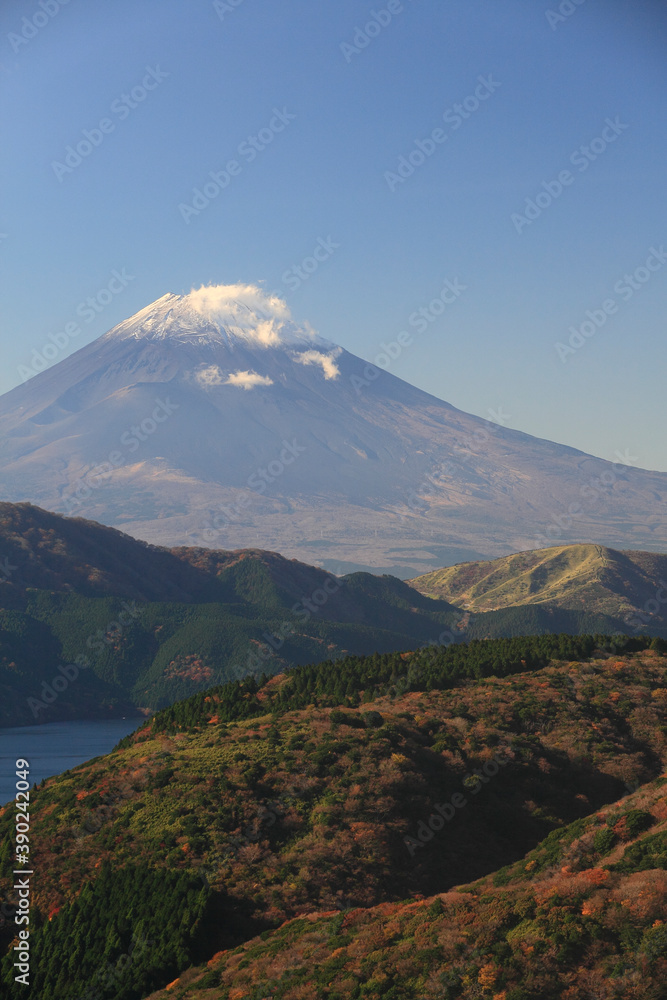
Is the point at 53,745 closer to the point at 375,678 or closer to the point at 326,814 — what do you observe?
the point at 375,678

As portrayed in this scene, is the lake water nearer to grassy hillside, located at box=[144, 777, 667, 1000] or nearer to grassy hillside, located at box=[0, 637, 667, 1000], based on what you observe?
grassy hillside, located at box=[0, 637, 667, 1000]

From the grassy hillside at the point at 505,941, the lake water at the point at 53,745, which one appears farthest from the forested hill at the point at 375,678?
the lake water at the point at 53,745

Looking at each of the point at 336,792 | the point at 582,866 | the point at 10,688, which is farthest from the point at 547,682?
the point at 10,688

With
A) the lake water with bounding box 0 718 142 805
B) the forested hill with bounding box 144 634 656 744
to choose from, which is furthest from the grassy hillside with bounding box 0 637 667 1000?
the lake water with bounding box 0 718 142 805

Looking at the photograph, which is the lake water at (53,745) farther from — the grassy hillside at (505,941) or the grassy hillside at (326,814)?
the grassy hillside at (505,941)

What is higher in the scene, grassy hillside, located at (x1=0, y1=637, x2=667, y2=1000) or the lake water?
grassy hillside, located at (x1=0, y1=637, x2=667, y2=1000)

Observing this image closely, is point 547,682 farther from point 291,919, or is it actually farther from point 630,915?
point 630,915
